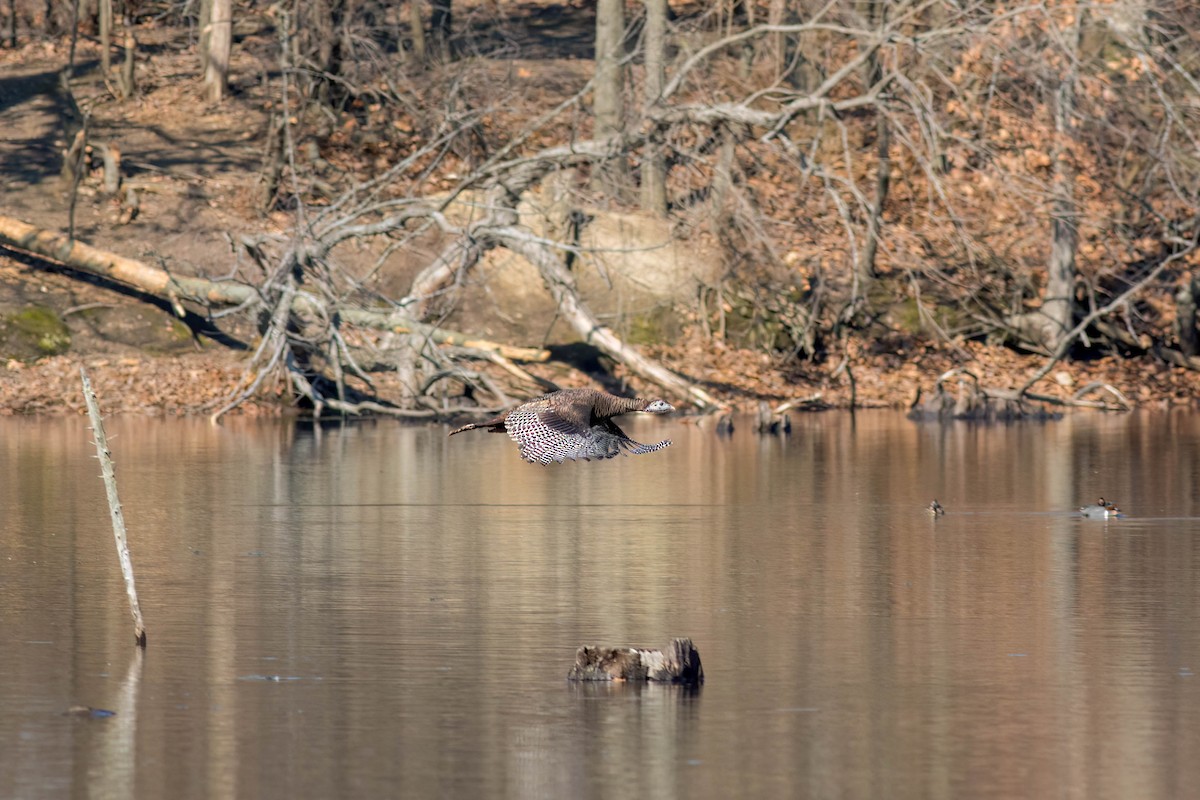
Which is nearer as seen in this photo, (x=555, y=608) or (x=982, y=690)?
(x=982, y=690)

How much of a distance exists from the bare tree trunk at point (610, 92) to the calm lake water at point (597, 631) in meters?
7.83

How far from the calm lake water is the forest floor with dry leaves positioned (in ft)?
25.3

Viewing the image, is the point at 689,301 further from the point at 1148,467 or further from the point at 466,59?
the point at 1148,467

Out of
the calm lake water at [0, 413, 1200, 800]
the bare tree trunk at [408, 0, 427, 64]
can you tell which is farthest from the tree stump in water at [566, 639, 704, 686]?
the bare tree trunk at [408, 0, 427, 64]

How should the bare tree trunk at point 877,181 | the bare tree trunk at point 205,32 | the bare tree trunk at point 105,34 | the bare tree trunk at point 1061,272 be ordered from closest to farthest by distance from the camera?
1. the bare tree trunk at point 877,181
2. the bare tree trunk at point 1061,272
3. the bare tree trunk at point 205,32
4. the bare tree trunk at point 105,34

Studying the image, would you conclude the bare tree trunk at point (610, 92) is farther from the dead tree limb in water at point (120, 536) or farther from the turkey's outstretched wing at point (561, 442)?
the dead tree limb in water at point (120, 536)

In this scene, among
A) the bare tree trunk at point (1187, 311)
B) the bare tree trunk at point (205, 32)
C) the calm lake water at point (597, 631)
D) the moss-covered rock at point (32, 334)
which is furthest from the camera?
the bare tree trunk at point (205, 32)

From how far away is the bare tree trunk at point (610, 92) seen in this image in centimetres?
2678

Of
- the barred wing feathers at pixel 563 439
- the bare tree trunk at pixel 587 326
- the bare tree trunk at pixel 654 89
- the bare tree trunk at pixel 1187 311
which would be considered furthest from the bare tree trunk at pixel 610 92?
the barred wing feathers at pixel 563 439

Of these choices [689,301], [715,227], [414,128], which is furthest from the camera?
[414,128]

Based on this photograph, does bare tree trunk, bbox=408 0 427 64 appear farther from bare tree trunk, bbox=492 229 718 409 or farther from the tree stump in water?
the tree stump in water

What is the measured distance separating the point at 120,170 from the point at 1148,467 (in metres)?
20.7

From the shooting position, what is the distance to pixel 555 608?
11734 mm

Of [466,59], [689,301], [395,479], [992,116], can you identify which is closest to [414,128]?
[466,59]
